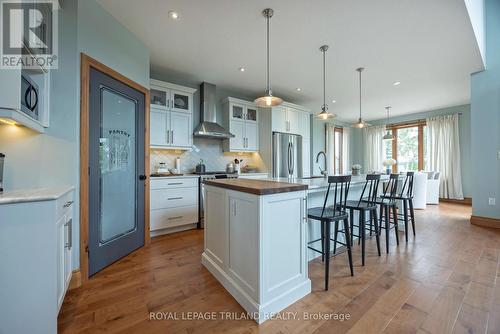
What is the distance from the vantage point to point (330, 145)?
23.7 feet

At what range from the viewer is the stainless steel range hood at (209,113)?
3.96 m

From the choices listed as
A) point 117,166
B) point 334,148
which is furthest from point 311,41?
point 334,148

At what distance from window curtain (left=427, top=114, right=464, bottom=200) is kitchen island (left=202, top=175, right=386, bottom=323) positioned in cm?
630

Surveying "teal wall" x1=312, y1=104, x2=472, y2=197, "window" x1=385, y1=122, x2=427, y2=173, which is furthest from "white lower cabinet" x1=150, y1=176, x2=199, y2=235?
"window" x1=385, y1=122, x2=427, y2=173

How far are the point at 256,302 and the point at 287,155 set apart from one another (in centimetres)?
353

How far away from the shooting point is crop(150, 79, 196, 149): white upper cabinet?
343cm

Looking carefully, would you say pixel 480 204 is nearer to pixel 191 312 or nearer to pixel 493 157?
pixel 493 157

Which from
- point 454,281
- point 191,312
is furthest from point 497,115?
point 191,312

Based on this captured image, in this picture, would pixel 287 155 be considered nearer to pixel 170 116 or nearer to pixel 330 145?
pixel 170 116

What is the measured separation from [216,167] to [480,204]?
4.88 m

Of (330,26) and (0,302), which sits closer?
(0,302)

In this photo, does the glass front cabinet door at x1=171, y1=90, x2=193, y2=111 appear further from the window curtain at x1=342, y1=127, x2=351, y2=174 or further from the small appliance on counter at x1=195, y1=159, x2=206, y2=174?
the window curtain at x1=342, y1=127, x2=351, y2=174

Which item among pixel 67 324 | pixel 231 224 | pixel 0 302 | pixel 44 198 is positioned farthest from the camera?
pixel 231 224

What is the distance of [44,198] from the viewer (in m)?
1.26
